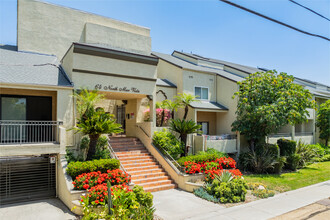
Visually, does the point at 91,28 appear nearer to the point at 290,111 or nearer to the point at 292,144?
the point at 290,111

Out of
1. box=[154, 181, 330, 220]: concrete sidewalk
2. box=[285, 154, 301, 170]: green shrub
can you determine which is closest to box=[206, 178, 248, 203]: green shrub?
box=[154, 181, 330, 220]: concrete sidewalk

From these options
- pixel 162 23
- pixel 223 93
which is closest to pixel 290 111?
pixel 223 93

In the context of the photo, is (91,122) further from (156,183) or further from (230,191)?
(230,191)

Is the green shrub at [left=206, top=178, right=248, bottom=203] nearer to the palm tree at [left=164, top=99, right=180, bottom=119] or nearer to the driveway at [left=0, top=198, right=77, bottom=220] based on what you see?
the driveway at [left=0, top=198, right=77, bottom=220]

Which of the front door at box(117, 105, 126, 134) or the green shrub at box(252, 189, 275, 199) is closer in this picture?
the green shrub at box(252, 189, 275, 199)

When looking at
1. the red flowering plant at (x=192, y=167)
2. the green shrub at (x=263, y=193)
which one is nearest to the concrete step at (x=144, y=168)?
the red flowering plant at (x=192, y=167)

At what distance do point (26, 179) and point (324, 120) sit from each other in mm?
27154

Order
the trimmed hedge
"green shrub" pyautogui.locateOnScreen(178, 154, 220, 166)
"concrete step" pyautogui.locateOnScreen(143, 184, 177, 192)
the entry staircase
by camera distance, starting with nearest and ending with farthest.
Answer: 1. the trimmed hedge
2. "concrete step" pyautogui.locateOnScreen(143, 184, 177, 192)
3. the entry staircase
4. "green shrub" pyautogui.locateOnScreen(178, 154, 220, 166)

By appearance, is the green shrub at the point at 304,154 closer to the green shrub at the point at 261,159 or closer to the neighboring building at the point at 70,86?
the neighboring building at the point at 70,86

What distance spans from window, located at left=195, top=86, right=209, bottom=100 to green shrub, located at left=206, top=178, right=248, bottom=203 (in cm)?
1032

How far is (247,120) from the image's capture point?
56.0 ft

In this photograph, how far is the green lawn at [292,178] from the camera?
12828 millimetres

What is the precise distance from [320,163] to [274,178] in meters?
9.11

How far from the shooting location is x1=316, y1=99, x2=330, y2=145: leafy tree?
23.8 meters
